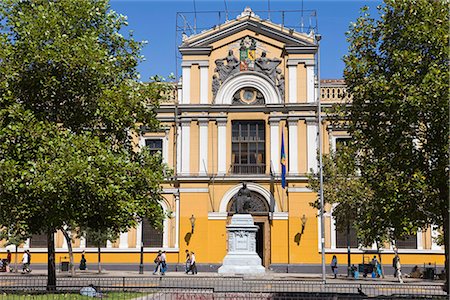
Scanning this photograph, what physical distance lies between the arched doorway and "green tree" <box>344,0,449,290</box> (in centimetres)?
2524

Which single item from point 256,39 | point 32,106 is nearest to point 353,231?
point 256,39

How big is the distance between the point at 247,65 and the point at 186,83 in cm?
471

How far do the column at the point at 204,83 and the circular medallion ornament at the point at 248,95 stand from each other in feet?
8.51

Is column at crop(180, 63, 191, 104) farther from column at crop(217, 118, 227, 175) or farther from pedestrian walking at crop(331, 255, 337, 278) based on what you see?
pedestrian walking at crop(331, 255, 337, 278)

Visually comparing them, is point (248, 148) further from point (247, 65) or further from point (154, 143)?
point (154, 143)

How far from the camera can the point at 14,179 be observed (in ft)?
66.4

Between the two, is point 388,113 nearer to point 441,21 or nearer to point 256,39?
point 441,21

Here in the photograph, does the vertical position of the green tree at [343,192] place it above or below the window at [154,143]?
below

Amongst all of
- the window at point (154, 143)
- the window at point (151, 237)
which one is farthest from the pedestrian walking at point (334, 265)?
the window at point (154, 143)

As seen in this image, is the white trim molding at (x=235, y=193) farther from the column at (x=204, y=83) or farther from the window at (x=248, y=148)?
the column at (x=204, y=83)

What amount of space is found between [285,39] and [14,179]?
30.9 metres

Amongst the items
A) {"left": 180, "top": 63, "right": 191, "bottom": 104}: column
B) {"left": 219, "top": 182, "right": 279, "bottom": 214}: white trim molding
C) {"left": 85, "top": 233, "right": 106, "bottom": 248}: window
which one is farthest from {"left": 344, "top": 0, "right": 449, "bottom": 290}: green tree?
{"left": 85, "top": 233, "right": 106, "bottom": 248}: window

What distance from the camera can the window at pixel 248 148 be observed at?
47.0 meters

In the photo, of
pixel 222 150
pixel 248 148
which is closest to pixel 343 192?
pixel 248 148
